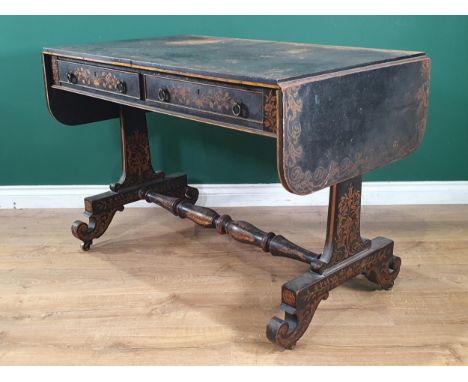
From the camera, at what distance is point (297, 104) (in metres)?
1.56

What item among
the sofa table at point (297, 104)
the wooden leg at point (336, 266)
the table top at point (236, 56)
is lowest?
the wooden leg at point (336, 266)

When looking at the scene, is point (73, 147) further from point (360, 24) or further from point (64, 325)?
point (360, 24)

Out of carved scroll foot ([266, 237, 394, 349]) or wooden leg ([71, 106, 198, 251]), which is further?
wooden leg ([71, 106, 198, 251])

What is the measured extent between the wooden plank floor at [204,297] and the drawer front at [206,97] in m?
0.72

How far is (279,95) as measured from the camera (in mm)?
1529

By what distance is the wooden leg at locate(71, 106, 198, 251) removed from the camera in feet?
8.45

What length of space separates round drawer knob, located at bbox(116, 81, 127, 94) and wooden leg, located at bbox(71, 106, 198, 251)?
50cm

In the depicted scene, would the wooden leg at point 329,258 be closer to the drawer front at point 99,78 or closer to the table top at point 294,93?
→ the table top at point 294,93

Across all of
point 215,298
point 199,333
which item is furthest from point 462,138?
point 199,333

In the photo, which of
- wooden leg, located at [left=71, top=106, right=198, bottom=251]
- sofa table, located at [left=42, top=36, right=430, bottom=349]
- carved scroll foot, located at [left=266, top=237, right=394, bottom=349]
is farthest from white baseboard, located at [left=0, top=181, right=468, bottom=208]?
carved scroll foot, located at [left=266, top=237, right=394, bottom=349]

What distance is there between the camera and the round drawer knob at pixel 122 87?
204cm

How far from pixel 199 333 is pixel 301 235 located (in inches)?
36.0

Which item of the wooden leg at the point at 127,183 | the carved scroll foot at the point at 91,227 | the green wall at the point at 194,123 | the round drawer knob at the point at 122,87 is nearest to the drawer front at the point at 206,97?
the round drawer knob at the point at 122,87

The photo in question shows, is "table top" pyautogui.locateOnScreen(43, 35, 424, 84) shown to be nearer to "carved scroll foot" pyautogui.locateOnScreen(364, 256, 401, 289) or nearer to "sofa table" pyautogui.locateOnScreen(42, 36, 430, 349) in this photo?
"sofa table" pyautogui.locateOnScreen(42, 36, 430, 349)
